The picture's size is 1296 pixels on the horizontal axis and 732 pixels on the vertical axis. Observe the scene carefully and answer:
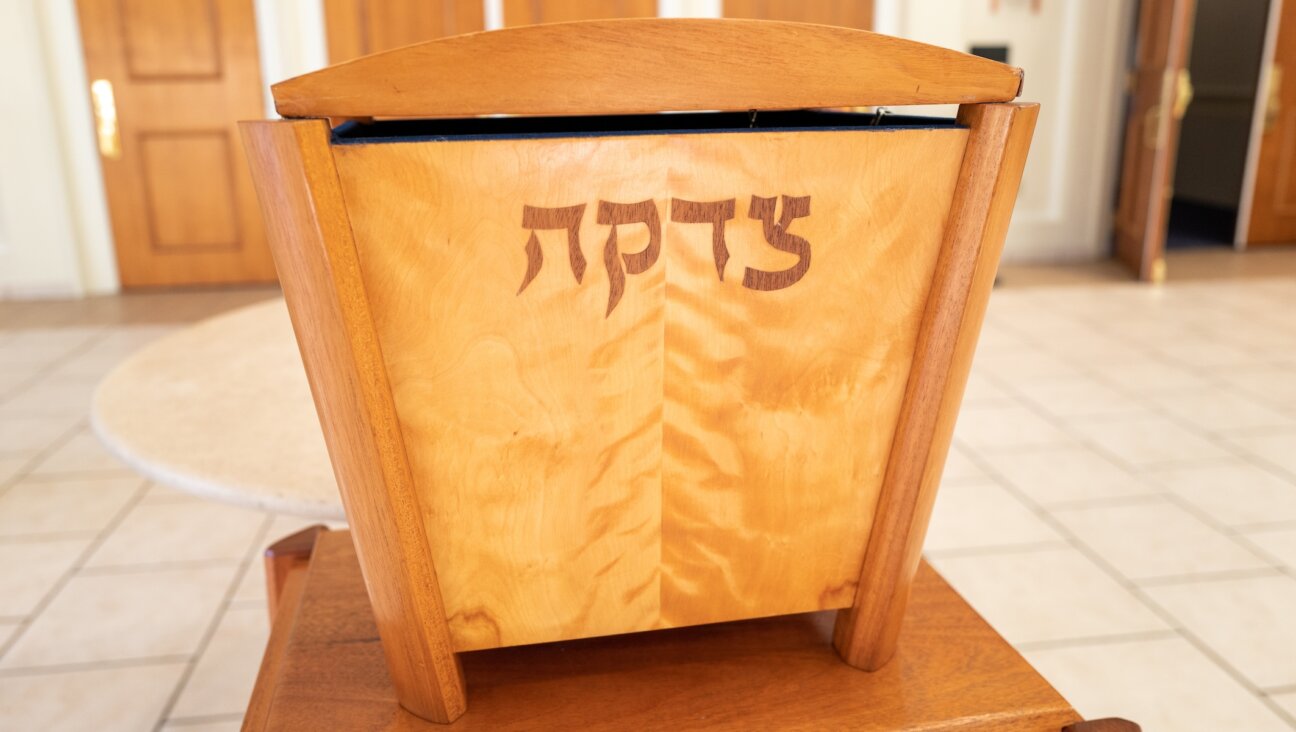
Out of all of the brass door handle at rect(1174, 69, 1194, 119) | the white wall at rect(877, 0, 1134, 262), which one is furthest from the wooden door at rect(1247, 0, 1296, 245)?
the brass door handle at rect(1174, 69, 1194, 119)

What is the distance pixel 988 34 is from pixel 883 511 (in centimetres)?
509

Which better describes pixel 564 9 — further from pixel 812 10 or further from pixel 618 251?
pixel 618 251

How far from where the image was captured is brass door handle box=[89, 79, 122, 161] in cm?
461

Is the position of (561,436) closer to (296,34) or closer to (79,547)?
(79,547)

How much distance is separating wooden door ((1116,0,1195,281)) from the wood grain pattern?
484 centimetres

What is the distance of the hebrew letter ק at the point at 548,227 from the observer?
1.74 ft

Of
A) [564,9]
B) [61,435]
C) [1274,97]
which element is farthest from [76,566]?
[1274,97]

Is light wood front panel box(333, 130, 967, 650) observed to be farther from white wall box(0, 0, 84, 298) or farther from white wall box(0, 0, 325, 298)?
white wall box(0, 0, 84, 298)

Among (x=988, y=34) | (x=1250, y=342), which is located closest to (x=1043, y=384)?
(x=1250, y=342)

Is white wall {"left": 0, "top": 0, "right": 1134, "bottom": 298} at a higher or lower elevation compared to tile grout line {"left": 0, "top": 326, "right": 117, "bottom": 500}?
higher

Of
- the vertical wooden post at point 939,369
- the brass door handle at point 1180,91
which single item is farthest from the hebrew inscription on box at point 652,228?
the brass door handle at point 1180,91

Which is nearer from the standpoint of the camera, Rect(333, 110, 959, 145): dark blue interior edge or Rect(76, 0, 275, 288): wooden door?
Rect(333, 110, 959, 145): dark blue interior edge

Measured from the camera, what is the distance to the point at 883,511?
67 centimetres

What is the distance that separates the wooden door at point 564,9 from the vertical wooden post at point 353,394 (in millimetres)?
4555
